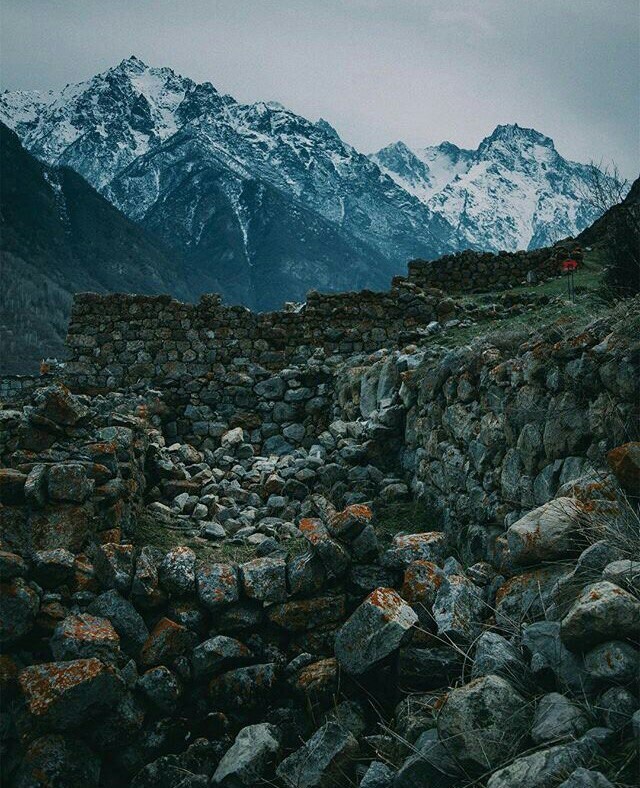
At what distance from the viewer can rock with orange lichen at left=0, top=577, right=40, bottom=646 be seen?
3.30 meters

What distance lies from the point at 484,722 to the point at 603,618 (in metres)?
0.59

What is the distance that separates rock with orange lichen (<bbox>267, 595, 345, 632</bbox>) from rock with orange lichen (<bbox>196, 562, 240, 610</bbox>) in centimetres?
26

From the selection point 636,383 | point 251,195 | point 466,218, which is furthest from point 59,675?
point 466,218

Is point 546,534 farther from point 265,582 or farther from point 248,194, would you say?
point 248,194

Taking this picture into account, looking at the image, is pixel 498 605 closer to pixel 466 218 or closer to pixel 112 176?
pixel 112 176

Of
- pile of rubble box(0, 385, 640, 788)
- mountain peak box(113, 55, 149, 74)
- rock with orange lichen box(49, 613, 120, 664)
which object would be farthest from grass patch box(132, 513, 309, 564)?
mountain peak box(113, 55, 149, 74)

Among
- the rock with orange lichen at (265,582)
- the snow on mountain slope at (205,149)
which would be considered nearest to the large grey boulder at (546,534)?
the rock with orange lichen at (265,582)

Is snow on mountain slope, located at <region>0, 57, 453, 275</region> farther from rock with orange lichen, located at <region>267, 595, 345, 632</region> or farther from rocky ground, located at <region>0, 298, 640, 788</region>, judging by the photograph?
rock with orange lichen, located at <region>267, 595, 345, 632</region>

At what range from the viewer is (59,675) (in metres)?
3.01

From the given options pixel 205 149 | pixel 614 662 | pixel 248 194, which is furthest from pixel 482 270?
pixel 205 149

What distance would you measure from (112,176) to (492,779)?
432 ft

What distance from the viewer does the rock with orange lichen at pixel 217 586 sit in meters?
3.71

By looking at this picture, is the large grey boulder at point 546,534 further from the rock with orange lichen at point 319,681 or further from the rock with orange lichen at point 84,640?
the rock with orange lichen at point 84,640

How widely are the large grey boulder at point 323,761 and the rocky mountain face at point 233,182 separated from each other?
243ft
